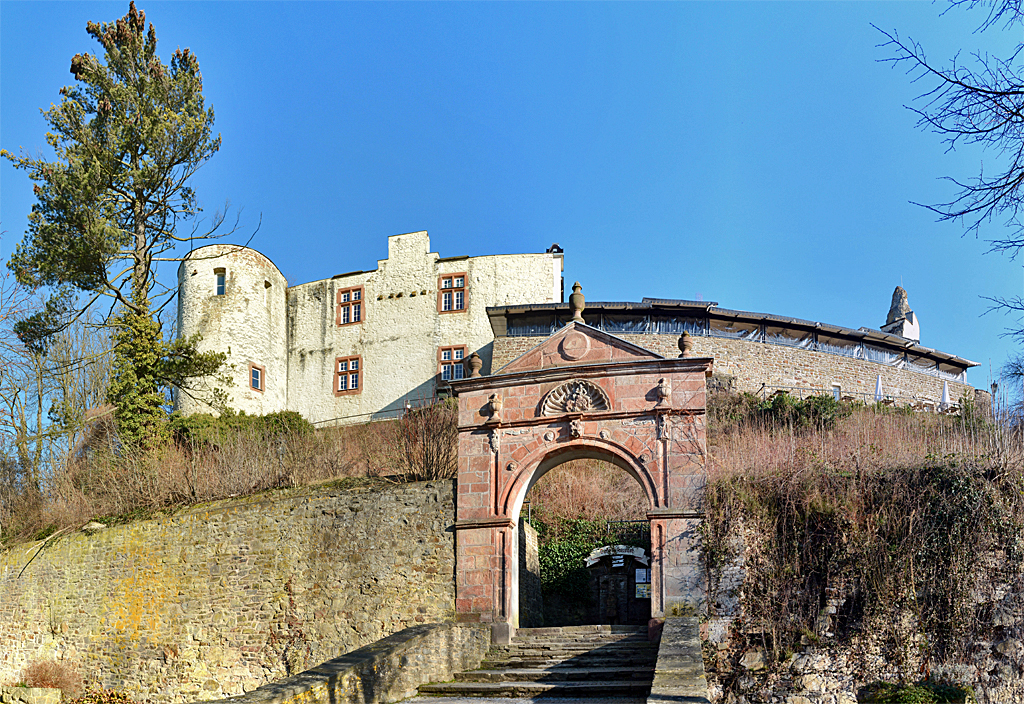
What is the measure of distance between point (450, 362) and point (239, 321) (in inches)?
318

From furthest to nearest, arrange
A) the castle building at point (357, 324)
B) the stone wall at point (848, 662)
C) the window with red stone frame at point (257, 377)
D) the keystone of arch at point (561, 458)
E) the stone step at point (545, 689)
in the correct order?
the window with red stone frame at point (257, 377), the castle building at point (357, 324), the keystone of arch at point (561, 458), the stone wall at point (848, 662), the stone step at point (545, 689)

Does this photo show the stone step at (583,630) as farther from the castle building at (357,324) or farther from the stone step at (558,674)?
the castle building at (357,324)

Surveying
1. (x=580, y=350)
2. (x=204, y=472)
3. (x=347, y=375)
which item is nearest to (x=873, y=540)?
(x=580, y=350)

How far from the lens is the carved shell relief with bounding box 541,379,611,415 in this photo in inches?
584

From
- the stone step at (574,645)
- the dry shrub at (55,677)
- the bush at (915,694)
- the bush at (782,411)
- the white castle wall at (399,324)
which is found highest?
the white castle wall at (399,324)

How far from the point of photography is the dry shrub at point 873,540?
12.7 meters

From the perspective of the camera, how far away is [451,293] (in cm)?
3419

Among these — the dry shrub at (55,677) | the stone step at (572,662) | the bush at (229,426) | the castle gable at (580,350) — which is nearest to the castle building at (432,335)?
the bush at (229,426)

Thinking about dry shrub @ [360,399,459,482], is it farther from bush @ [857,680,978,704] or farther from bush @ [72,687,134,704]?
bush @ [857,680,978,704]

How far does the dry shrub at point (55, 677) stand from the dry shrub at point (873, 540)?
12.6m

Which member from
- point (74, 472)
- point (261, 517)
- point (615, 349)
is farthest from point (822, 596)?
point (74, 472)

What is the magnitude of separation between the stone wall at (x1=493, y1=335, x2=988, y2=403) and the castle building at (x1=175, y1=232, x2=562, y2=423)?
307cm

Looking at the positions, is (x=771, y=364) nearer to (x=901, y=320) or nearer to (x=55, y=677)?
(x=901, y=320)

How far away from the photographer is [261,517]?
16.9 metres
